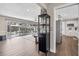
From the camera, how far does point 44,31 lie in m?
2.09

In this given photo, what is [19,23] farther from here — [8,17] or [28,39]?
[28,39]

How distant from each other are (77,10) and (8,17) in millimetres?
1491

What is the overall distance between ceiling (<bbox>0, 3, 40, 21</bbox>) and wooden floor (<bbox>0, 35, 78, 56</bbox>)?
0.46 m

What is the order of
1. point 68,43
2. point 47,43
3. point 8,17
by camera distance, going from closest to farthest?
1. point 8,17
2. point 68,43
3. point 47,43

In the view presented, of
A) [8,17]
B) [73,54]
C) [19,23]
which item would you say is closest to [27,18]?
[19,23]

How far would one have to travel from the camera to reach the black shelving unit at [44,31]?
1.97m

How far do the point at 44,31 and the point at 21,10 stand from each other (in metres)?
0.72

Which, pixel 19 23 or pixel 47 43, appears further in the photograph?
pixel 47 43

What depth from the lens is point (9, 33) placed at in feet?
5.93

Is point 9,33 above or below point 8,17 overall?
below

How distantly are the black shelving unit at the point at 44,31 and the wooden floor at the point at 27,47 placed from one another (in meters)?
0.15

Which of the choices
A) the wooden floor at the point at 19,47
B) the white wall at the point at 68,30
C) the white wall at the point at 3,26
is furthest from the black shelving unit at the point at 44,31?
the white wall at the point at 3,26

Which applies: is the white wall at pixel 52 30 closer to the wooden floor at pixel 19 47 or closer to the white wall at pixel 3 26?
the wooden floor at pixel 19 47

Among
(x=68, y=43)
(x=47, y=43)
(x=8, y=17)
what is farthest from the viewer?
(x=47, y=43)
